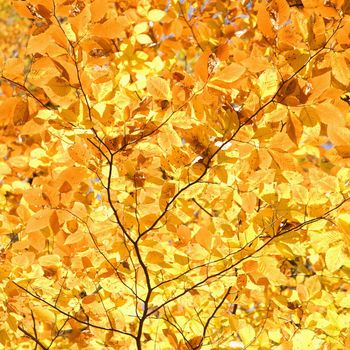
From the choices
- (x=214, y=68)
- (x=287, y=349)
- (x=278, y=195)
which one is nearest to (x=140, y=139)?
(x=214, y=68)

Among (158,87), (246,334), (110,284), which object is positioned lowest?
(246,334)

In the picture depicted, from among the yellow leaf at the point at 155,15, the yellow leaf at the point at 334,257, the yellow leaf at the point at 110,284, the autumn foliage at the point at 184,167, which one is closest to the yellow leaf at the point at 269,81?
the autumn foliage at the point at 184,167

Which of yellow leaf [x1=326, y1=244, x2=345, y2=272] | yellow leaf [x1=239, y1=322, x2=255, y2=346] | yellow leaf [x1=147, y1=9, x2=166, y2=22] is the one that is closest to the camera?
yellow leaf [x1=326, y1=244, x2=345, y2=272]

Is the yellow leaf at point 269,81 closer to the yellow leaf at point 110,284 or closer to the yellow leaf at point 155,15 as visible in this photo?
the yellow leaf at point 110,284

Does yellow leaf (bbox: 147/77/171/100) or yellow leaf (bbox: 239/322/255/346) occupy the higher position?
yellow leaf (bbox: 147/77/171/100)

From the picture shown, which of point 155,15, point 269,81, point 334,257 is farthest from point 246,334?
point 155,15

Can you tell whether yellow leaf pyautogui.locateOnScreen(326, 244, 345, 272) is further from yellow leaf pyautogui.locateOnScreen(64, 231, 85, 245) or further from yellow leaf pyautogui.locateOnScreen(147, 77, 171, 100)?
yellow leaf pyautogui.locateOnScreen(64, 231, 85, 245)

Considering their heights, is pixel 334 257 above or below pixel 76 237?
below

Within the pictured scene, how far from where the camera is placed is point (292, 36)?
1221 mm

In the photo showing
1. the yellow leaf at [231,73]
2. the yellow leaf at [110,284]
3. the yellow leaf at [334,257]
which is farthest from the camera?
the yellow leaf at [110,284]

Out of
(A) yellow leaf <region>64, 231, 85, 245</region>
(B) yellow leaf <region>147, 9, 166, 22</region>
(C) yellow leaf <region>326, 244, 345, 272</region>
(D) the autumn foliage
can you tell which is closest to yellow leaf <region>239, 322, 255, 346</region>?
(D) the autumn foliage

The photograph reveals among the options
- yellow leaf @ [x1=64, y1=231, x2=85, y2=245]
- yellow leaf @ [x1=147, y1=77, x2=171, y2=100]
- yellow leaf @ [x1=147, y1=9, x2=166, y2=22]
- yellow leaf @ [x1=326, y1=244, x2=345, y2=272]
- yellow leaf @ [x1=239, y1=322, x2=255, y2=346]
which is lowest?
yellow leaf @ [x1=239, y1=322, x2=255, y2=346]

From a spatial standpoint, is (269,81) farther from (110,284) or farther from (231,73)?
(110,284)

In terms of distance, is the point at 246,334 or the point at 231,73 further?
the point at 246,334
